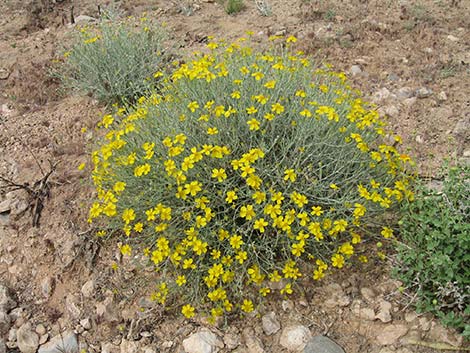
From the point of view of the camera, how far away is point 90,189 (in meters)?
3.94

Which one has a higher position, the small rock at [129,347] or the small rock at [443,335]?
the small rock at [443,335]

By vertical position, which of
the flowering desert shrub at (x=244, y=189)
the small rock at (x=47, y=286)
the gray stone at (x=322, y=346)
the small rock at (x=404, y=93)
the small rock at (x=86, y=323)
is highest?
the flowering desert shrub at (x=244, y=189)

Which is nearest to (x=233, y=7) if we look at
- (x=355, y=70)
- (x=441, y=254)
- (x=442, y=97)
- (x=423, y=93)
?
(x=355, y=70)

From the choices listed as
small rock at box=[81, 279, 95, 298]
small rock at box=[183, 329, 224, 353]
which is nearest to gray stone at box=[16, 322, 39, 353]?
small rock at box=[81, 279, 95, 298]

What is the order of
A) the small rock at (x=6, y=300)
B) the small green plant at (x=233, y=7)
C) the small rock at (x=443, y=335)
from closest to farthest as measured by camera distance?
the small rock at (x=443, y=335) < the small rock at (x=6, y=300) < the small green plant at (x=233, y=7)

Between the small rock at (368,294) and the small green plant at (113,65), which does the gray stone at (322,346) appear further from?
the small green plant at (113,65)

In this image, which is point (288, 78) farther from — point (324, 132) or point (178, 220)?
point (178, 220)

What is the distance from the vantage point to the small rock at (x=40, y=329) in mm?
3181

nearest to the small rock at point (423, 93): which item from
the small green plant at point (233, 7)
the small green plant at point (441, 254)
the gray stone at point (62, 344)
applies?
the small green plant at point (441, 254)

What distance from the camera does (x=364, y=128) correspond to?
3367mm

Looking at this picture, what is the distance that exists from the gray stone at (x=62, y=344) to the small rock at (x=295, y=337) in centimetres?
128

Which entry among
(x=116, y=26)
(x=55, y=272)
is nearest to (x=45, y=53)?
(x=116, y=26)

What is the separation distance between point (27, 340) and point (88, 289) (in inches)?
18.4

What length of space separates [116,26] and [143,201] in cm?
301
